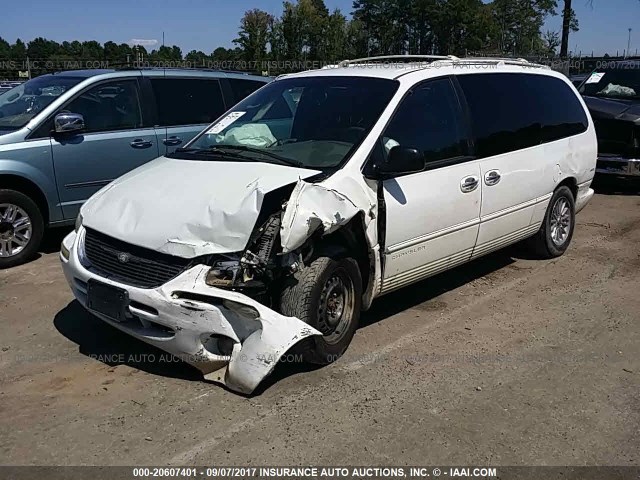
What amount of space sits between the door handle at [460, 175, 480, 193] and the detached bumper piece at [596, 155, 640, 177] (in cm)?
610

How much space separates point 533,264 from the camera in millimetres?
6480

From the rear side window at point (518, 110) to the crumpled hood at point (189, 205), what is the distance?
5.92ft

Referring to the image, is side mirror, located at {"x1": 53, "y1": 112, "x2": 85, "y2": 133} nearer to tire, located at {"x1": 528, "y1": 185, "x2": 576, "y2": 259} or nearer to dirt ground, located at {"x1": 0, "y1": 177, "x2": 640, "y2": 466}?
dirt ground, located at {"x1": 0, "y1": 177, "x2": 640, "y2": 466}

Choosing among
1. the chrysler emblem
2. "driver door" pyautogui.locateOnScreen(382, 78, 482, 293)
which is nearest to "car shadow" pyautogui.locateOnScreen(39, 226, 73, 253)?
the chrysler emblem

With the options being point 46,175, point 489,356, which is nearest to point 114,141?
point 46,175

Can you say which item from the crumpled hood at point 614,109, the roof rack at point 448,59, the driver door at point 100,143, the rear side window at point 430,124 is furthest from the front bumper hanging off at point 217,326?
the crumpled hood at point 614,109

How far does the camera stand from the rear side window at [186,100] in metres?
7.29

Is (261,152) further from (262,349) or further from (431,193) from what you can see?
(262,349)

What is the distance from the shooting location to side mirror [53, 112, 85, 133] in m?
6.29

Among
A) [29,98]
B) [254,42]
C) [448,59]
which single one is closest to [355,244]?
[448,59]

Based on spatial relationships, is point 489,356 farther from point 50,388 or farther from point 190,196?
point 50,388

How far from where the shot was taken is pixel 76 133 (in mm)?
6535

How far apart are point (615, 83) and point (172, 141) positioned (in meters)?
8.12

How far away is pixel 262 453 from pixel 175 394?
812 millimetres
